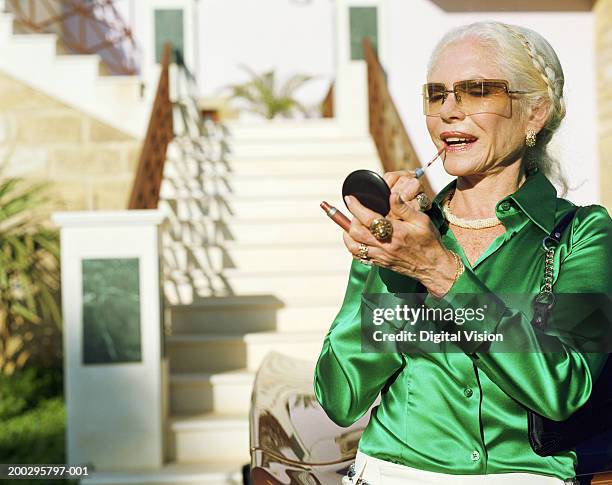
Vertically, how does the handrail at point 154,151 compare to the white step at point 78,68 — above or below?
below

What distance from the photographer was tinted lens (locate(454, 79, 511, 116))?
3.70ft

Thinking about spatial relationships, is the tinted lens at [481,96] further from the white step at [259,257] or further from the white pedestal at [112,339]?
the white step at [259,257]

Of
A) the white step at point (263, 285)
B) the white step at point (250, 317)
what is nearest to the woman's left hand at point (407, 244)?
the white step at point (250, 317)

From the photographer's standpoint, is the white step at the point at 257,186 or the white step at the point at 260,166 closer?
the white step at the point at 257,186

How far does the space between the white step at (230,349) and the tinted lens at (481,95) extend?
3781 millimetres

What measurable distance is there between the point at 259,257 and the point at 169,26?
11.3 feet

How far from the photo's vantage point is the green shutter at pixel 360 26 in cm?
790

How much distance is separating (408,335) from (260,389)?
74 cm

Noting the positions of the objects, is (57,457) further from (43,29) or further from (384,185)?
(43,29)

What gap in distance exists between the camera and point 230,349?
16.0 ft

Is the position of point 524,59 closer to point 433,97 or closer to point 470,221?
point 433,97

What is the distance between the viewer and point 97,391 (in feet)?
13.2

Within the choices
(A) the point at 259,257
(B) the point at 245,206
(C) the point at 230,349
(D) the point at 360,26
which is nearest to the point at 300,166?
(B) the point at 245,206

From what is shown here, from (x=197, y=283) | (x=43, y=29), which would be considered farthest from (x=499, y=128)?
(x=43, y=29)
